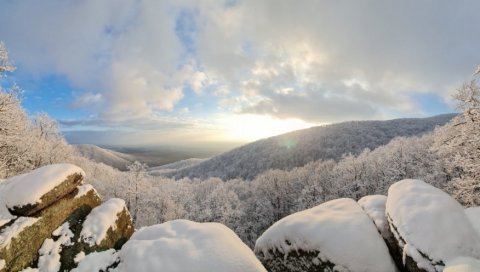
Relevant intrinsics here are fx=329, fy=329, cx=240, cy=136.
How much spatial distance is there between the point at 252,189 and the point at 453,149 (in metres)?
79.5

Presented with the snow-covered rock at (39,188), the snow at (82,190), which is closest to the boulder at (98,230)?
the snow at (82,190)

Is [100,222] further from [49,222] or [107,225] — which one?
[49,222]

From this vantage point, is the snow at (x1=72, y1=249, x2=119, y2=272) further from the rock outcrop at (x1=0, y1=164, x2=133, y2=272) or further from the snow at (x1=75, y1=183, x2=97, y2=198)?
the snow at (x1=75, y1=183, x2=97, y2=198)

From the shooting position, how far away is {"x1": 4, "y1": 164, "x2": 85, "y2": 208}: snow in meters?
11.6

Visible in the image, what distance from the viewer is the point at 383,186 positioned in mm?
70750

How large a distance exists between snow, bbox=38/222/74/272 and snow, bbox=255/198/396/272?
8308mm

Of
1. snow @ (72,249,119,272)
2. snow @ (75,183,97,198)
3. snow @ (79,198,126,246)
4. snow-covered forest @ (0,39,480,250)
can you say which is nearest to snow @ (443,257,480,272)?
snow @ (72,249,119,272)

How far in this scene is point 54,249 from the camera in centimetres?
1133

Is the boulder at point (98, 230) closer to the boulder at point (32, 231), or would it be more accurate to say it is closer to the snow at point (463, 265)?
the boulder at point (32, 231)

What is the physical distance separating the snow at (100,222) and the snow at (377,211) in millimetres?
10431

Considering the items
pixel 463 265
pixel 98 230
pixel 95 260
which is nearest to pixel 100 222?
pixel 98 230

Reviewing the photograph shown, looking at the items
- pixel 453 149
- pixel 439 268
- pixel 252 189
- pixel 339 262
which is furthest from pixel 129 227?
pixel 252 189

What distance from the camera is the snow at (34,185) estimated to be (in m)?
11.6

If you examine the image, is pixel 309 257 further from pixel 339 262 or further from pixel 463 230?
pixel 463 230
